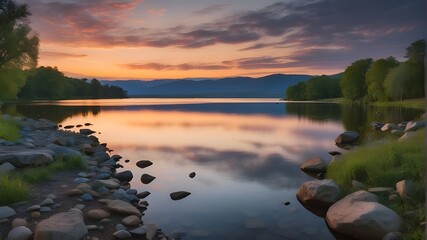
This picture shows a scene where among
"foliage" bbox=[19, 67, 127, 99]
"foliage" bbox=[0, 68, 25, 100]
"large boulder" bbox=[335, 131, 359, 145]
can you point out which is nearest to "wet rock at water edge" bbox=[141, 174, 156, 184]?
"large boulder" bbox=[335, 131, 359, 145]

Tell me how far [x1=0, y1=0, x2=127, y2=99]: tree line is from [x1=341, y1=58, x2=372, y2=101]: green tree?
75.3 metres

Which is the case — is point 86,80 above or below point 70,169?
above

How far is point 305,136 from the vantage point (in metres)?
30.2

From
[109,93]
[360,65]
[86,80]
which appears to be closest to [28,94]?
[86,80]

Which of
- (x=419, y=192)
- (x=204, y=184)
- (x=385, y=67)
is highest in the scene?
(x=385, y=67)

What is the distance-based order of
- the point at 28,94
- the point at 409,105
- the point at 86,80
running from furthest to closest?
the point at 86,80 < the point at 28,94 < the point at 409,105

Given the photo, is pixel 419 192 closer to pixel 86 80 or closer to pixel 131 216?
pixel 131 216

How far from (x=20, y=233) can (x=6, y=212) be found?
57.4 inches

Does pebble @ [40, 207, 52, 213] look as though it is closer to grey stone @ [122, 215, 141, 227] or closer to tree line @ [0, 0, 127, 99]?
grey stone @ [122, 215, 141, 227]

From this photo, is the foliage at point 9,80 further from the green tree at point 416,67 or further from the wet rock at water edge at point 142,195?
the green tree at point 416,67

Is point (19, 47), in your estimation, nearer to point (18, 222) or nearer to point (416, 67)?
point (18, 222)

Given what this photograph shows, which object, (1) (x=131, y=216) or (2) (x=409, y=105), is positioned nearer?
(1) (x=131, y=216)

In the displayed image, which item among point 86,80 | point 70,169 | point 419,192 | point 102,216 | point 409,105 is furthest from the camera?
point 86,80

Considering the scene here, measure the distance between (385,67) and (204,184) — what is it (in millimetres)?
79561
